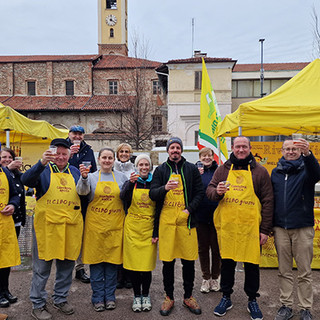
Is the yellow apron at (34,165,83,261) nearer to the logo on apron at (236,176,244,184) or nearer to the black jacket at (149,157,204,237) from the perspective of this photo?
the black jacket at (149,157,204,237)

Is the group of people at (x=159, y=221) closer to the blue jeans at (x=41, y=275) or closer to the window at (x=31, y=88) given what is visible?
the blue jeans at (x=41, y=275)

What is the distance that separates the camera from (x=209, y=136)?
6008 mm

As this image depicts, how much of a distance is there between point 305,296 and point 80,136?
3.34 meters

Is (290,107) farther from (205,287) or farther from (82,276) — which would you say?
(82,276)

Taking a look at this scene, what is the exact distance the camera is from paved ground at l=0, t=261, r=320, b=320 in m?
3.07

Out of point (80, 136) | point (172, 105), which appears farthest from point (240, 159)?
point (172, 105)

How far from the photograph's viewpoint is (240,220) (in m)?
2.99

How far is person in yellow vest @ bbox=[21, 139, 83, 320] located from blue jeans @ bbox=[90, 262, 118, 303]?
29 centimetres

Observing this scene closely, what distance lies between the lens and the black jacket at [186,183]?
3049 mm

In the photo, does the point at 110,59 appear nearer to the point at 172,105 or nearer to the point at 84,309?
the point at 172,105

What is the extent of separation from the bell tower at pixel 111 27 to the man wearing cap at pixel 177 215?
41713 millimetres

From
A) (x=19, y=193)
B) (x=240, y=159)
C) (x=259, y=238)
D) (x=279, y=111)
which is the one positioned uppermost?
(x=279, y=111)

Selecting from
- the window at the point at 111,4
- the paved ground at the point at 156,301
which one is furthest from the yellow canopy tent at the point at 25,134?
the window at the point at 111,4

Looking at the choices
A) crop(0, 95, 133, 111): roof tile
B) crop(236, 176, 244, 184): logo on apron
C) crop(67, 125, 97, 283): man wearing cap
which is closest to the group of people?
crop(236, 176, 244, 184): logo on apron
